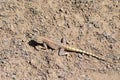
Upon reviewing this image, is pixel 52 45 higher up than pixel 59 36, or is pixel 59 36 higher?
pixel 59 36

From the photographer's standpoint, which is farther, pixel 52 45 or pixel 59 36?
pixel 59 36

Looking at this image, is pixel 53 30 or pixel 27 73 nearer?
pixel 27 73

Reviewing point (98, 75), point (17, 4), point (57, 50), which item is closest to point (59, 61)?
point (57, 50)

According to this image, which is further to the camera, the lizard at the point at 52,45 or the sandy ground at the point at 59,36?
the lizard at the point at 52,45

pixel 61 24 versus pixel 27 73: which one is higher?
pixel 61 24

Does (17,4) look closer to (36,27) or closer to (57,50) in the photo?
(36,27)

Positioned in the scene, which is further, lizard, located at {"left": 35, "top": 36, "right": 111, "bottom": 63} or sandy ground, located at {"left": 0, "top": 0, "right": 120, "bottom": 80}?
lizard, located at {"left": 35, "top": 36, "right": 111, "bottom": 63}

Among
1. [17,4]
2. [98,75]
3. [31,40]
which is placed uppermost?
[17,4]

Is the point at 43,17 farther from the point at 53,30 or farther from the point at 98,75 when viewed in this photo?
the point at 98,75
